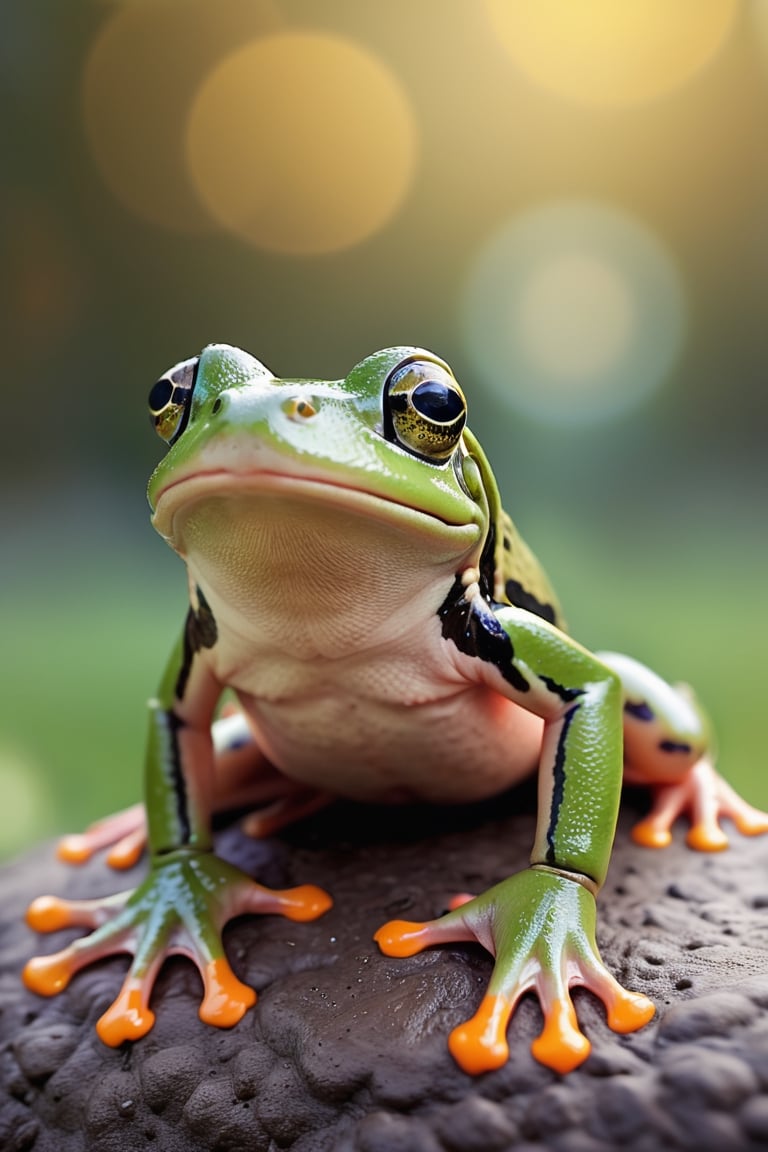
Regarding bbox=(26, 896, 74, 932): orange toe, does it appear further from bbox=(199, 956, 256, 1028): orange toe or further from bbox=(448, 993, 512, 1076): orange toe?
bbox=(448, 993, 512, 1076): orange toe

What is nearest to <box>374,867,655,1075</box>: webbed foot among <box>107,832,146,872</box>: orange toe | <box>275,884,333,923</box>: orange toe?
<box>275,884,333,923</box>: orange toe

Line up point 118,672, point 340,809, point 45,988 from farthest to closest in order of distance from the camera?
point 118,672 → point 340,809 → point 45,988

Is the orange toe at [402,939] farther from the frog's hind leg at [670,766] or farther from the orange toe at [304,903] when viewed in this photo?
the frog's hind leg at [670,766]

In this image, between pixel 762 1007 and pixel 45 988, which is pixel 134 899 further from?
pixel 762 1007

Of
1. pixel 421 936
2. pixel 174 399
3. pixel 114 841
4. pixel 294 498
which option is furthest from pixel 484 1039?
pixel 114 841

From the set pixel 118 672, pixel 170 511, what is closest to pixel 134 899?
pixel 170 511

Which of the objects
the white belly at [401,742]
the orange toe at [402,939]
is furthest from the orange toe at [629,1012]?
the white belly at [401,742]

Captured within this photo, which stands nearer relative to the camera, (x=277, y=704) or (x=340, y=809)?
(x=277, y=704)
